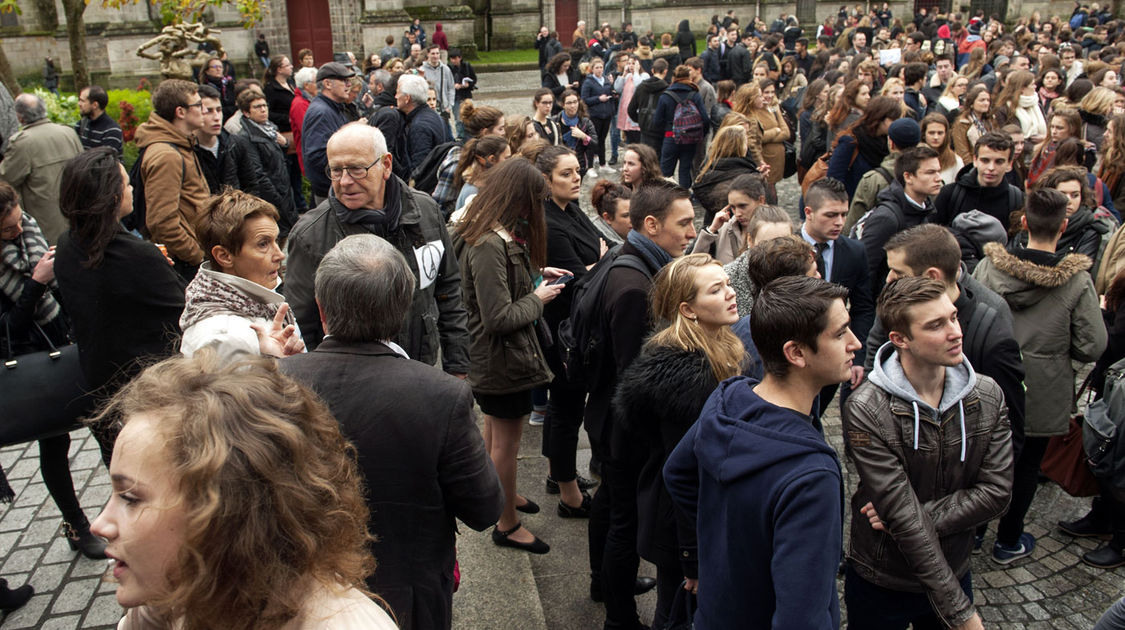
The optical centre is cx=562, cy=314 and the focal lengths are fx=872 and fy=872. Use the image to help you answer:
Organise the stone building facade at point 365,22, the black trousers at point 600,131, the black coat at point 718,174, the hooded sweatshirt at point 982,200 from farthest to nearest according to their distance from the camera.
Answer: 1. the stone building facade at point 365,22
2. the black trousers at point 600,131
3. the black coat at point 718,174
4. the hooded sweatshirt at point 982,200

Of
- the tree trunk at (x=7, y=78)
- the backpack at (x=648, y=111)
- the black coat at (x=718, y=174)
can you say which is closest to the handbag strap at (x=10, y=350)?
the black coat at (x=718, y=174)

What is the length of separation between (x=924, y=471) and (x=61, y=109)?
11.7 m

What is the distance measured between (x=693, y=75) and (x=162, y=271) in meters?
8.10

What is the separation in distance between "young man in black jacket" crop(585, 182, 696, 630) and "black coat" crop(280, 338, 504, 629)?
1010 mm

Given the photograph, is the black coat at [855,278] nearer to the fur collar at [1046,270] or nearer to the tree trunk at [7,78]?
the fur collar at [1046,270]

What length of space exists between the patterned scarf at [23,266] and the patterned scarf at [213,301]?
132cm

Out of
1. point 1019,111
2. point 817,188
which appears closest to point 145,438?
point 817,188

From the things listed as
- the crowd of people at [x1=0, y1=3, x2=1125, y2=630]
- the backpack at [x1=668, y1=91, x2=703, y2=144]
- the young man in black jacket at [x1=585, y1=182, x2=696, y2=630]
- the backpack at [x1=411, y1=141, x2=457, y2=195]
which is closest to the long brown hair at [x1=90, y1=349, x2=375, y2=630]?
the crowd of people at [x1=0, y1=3, x2=1125, y2=630]

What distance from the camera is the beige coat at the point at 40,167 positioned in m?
6.64

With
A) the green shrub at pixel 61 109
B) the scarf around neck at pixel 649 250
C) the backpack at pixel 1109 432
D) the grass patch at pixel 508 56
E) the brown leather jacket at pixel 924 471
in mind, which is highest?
the grass patch at pixel 508 56

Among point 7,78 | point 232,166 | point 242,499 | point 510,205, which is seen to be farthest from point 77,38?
point 242,499

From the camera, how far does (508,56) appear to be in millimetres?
31344

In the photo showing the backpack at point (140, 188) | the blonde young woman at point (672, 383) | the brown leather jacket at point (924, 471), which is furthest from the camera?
the backpack at point (140, 188)

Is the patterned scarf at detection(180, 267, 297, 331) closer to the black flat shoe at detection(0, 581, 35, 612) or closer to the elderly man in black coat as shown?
the elderly man in black coat
